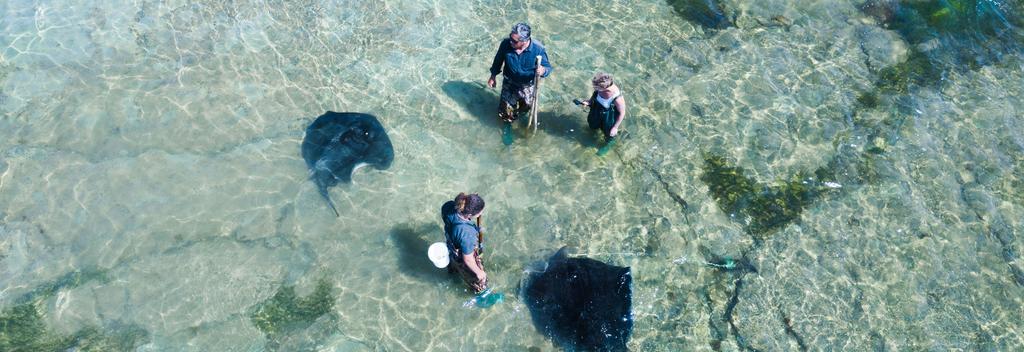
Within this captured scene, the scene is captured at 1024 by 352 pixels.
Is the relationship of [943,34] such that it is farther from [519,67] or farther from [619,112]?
[519,67]

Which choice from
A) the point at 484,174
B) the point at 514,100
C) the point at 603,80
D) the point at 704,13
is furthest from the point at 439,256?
the point at 704,13

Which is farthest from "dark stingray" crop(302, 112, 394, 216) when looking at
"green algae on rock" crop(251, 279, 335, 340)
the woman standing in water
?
the woman standing in water

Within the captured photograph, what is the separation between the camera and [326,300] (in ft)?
25.0

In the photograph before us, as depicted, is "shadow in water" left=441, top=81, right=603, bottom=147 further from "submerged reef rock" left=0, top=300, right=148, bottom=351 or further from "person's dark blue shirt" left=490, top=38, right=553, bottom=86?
"submerged reef rock" left=0, top=300, right=148, bottom=351

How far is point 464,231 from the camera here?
6.51m

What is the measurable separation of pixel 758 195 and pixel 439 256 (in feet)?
14.7

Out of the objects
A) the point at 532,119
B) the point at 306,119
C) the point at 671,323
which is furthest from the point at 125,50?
the point at 671,323

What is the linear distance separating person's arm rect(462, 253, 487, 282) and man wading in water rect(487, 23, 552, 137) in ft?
8.36

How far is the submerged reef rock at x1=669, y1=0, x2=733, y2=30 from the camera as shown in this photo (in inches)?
442

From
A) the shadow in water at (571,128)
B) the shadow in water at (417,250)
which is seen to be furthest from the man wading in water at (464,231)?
the shadow in water at (571,128)

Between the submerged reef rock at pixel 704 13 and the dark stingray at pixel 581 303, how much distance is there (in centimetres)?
520

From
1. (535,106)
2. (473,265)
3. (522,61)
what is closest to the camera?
(473,265)

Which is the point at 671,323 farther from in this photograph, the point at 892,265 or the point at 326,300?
the point at 326,300

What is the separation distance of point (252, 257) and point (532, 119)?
160 inches
